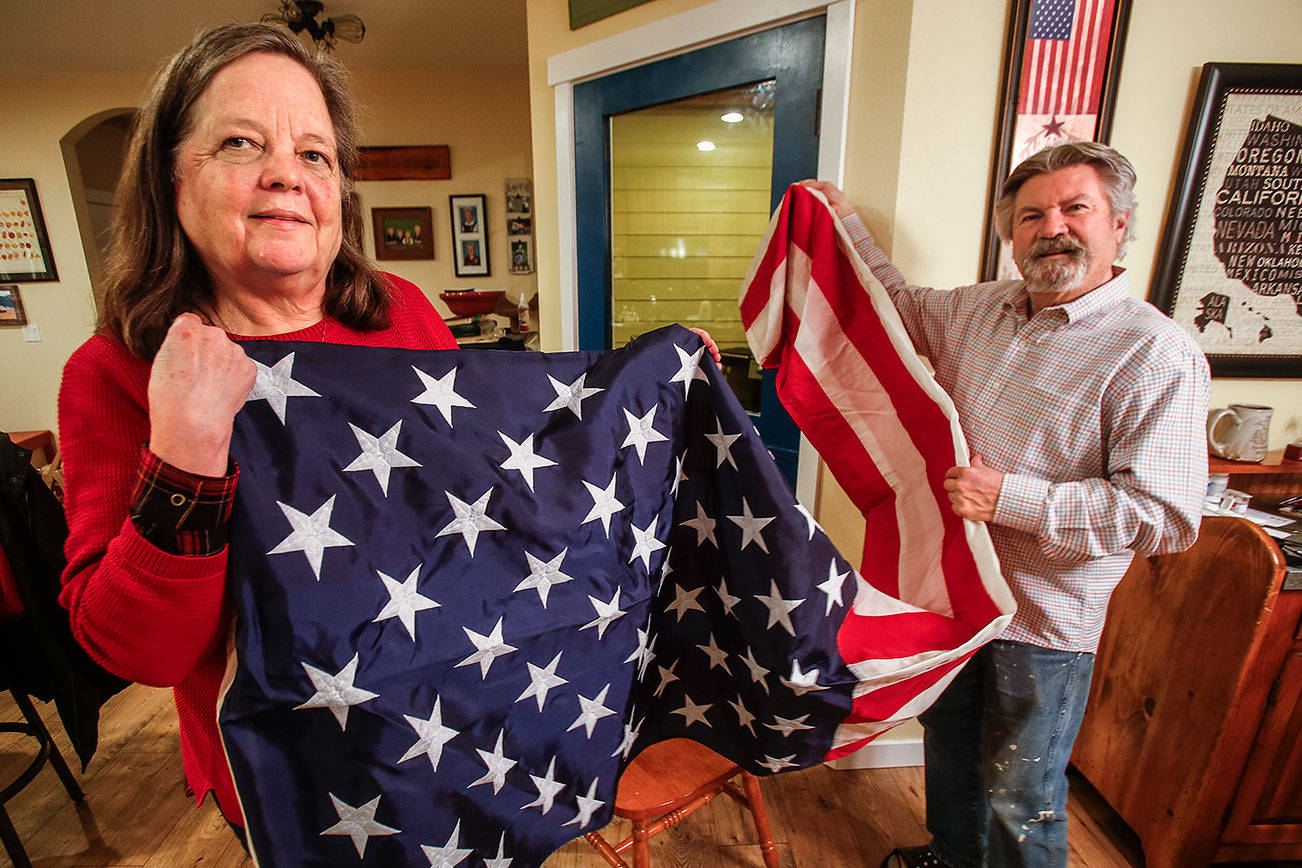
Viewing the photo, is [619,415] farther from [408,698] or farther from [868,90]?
[868,90]

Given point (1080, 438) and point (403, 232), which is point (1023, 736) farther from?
point (403, 232)

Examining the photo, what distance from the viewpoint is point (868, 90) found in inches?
62.5

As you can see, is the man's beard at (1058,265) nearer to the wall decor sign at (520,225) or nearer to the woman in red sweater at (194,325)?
the woman in red sweater at (194,325)

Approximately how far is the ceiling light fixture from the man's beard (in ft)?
11.1

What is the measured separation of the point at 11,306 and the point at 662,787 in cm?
546

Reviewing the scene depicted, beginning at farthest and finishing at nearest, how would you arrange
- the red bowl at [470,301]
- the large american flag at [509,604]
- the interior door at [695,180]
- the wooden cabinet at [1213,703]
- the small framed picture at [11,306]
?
the small framed picture at [11,306]
the red bowl at [470,301]
the interior door at [695,180]
the wooden cabinet at [1213,703]
the large american flag at [509,604]

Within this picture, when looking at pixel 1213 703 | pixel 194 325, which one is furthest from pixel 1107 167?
pixel 194 325

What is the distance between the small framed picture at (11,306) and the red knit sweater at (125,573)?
497cm

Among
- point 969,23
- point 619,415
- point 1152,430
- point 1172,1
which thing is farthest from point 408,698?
point 1172,1

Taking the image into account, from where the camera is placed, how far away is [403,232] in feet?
13.4

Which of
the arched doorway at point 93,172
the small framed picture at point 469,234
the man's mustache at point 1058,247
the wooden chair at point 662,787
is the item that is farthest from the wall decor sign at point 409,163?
the wooden chair at point 662,787

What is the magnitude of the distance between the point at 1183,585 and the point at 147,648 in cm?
209

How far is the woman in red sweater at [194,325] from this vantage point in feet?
1.98

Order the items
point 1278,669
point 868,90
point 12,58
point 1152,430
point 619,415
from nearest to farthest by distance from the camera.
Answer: point 619,415 → point 1152,430 → point 1278,669 → point 868,90 → point 12,58
